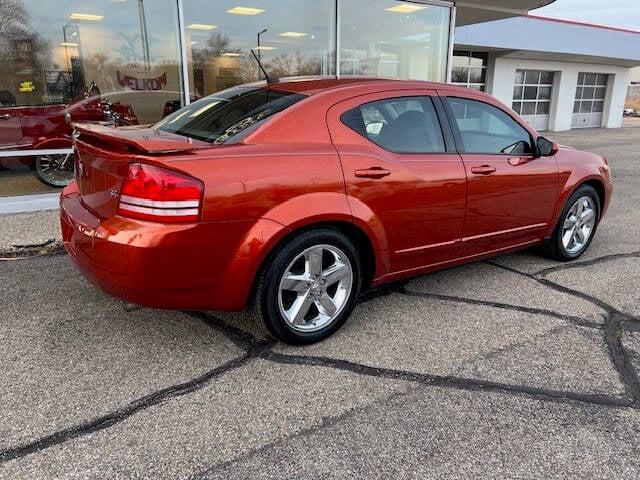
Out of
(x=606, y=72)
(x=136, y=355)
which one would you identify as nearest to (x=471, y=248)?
(x=136, y=355)

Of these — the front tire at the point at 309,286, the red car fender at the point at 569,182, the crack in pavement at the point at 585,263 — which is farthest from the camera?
the crack in pavement at the point at 585,263

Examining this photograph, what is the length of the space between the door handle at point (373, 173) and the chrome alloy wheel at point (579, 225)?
2.36 m

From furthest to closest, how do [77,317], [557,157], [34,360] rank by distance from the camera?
1. [557,157]
2. [77,317]
3. [34,360]

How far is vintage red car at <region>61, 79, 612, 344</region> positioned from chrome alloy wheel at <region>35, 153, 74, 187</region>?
13.7ft

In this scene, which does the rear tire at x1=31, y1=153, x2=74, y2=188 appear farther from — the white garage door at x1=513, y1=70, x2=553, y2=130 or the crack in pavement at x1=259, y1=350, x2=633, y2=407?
the white garage door at x1=513, y1=70, x2=553, y2=130

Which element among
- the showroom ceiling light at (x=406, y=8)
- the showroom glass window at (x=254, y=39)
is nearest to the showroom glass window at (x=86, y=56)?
the showroom glass window at (x=254, y=39)

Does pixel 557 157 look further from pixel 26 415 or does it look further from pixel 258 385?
pixel 26 415

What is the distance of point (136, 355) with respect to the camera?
3.12 metres

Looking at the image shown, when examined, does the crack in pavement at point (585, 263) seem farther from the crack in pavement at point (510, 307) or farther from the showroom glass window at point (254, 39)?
the showroom glass window at point (254, 39)

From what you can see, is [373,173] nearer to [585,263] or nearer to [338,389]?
[338,389]

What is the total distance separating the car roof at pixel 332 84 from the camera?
3506 millimetres

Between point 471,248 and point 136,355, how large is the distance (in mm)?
2535

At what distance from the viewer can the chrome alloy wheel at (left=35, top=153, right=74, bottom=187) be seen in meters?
7.31

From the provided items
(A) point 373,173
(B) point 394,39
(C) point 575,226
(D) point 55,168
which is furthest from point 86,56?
(C) point 575,226
